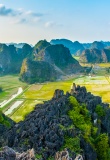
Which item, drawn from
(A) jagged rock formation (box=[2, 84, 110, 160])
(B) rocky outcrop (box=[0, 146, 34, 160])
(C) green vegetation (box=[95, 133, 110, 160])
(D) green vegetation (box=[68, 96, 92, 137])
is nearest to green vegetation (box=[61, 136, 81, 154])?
(A) jagged rock formation (box=[2, 84, 110, 160])

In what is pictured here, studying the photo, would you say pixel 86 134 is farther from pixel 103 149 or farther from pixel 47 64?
pixel 47 64

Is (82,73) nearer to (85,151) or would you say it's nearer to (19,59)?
(19,59)

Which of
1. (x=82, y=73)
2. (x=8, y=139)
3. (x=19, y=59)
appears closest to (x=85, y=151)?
(x=8, y=139)

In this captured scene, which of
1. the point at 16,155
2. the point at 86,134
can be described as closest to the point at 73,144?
the point at 86,134

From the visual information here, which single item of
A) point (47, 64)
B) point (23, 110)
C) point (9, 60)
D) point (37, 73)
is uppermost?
point (9, 60)

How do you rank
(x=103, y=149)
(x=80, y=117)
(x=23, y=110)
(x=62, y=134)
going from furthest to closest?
(x=23, y=110), (x=80, y=117), (x=103, y=149), (x=62, y=134)

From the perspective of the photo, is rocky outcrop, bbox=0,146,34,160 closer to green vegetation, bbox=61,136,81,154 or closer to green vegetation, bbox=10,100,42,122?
green vegetation, bbox=61,136,81,154

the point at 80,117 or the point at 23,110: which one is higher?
the point at 80,117

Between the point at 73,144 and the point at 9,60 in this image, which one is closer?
the point at 73,144

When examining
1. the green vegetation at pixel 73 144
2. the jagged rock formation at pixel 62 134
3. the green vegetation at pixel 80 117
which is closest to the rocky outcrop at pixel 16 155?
the jagged rock formation at pixel 62 134

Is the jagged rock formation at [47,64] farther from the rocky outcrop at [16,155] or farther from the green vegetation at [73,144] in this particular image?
the rocky outcrop at [16,155]

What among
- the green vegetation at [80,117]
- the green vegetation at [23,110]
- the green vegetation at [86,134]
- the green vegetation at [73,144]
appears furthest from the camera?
the green vegetation at [23,110]

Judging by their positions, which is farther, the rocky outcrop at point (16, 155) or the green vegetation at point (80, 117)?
the green vegetation at point (80, 117)
